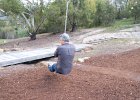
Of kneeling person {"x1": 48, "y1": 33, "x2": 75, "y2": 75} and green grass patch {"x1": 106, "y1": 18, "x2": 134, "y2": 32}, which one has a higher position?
kneeling person {"x1": 48, "y1": 33, "x2": 75, "y2": 75}

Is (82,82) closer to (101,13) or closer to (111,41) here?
(111,41)

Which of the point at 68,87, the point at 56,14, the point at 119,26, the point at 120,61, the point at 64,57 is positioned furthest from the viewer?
the point at 119,26

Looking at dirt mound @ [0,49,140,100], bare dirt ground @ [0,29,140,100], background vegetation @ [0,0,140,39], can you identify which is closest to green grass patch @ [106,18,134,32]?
background vegetation @ [0,0,140,39]

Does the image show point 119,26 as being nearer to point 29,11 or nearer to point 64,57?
point 29,11

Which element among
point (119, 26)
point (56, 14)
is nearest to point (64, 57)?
point (56, 14)

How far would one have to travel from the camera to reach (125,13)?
1078 inches

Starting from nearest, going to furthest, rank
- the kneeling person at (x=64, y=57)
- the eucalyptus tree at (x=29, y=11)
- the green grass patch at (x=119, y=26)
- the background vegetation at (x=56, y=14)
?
the kneeling person at (x=64, y=57)
the eucalyptus tree at (x=29, y=11)
the background vegetation at (x=56, y=14)
the green grass patch at (x=119, y=26)

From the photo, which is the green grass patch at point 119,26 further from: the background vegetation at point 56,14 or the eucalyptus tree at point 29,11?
the eucalyptus tree at point 29,11

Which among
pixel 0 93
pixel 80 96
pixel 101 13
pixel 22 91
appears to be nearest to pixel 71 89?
pixel 80 96

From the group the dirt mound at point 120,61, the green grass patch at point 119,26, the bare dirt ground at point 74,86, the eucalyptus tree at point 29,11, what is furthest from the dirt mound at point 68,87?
the green grass patch at point 119,26

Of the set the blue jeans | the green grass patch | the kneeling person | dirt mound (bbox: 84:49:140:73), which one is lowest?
dirt mound (bbox: 84:49:140:73)

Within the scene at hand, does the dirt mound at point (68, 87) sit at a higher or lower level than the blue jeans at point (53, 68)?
lower

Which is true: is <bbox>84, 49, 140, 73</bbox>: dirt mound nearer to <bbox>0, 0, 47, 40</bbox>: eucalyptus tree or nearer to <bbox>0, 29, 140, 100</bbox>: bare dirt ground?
<bbox>0, 29, 140, 100</bbox>: bare dirt ground

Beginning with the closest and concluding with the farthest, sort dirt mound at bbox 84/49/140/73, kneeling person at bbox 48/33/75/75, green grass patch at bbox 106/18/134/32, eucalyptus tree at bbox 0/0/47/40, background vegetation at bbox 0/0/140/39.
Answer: kneeling person at bbox 48/33/75/75 → dirt mound at bbox 84/49/140/73 → eucalyptus tree at bbox 0/0/47/40 → background vegetation at bbox 0/0/140/39 → green grass patch at bbox 106/18/134/32
